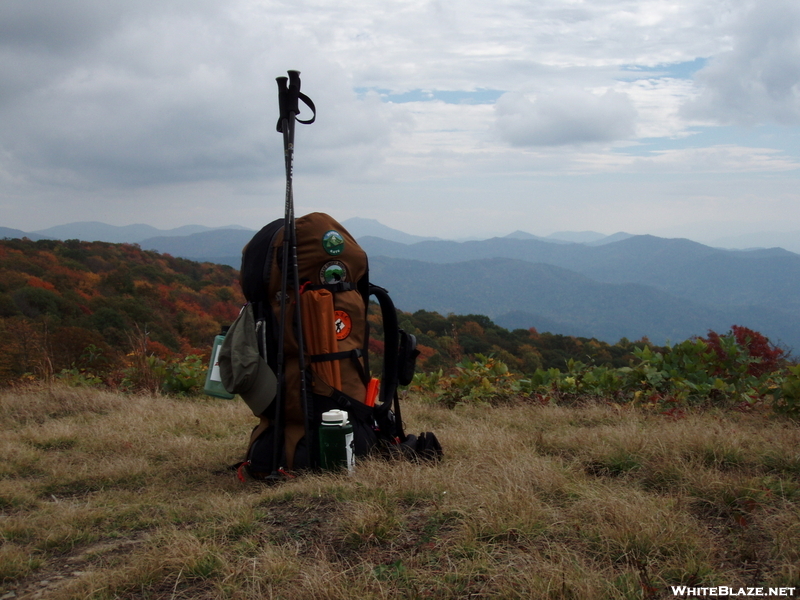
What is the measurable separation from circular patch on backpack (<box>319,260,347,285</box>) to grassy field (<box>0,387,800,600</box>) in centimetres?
114

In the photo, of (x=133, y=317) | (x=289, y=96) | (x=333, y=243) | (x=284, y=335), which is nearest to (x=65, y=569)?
(x=284, y=335)

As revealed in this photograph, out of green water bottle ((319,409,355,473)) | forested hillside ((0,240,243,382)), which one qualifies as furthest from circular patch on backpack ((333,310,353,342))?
forested hillside ((0,240,243,382))

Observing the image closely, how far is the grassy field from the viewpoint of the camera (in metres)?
2.11

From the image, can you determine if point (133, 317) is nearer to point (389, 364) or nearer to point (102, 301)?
point (102, 301)

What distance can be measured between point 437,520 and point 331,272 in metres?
1.71

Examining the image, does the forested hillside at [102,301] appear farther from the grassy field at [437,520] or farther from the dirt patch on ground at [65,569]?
the dirt patch on ground at [65,569]

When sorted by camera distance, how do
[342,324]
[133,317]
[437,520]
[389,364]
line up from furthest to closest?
[133,317]
[389,364]
[342,324]
[437,520]

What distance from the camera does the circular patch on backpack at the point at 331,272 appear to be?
3.77m

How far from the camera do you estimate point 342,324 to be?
12.3 ft

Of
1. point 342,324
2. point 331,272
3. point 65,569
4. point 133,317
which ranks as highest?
point 331,272

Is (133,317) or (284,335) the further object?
(133,317)

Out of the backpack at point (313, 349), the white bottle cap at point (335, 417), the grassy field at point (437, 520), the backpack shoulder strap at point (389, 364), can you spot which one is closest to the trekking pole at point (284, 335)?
the backpack at point (313, 349)

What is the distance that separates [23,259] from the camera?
3003 cm

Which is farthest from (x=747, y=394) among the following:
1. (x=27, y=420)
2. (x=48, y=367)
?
(x=48, y=367)
